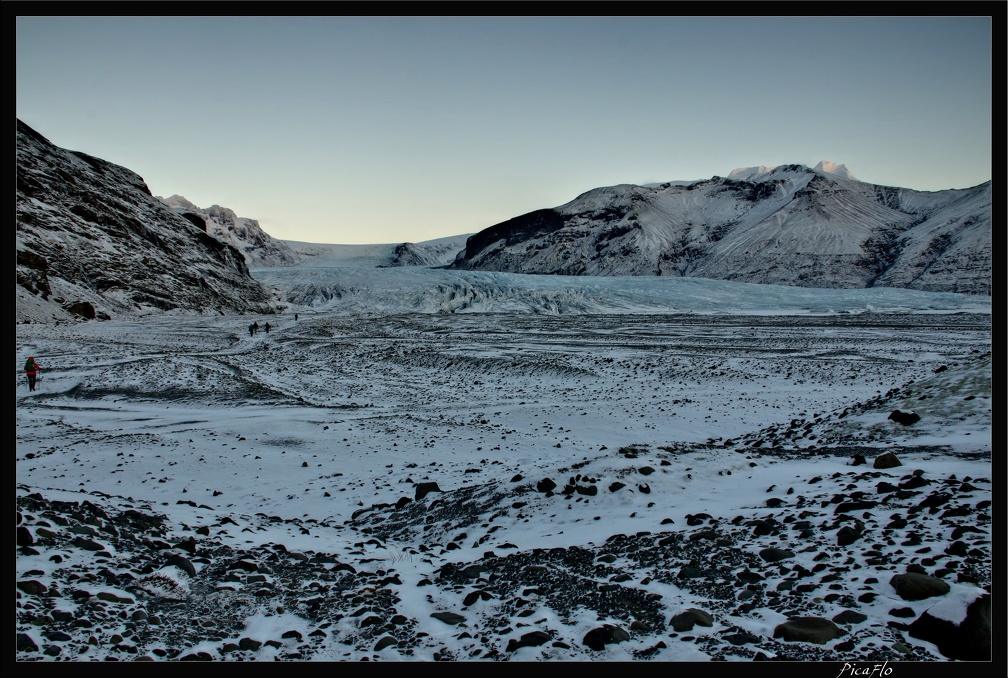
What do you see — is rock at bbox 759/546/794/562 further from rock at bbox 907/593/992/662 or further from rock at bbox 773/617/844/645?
rock at bbox 907/593/992/662

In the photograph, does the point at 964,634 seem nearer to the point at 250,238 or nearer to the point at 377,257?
the point at 377,257

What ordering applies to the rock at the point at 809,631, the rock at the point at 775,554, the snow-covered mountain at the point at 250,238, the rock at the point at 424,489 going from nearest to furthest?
the rock at the point at 809,631
the rock at the point at 775,554
the rock at the point at 424,489
the snow-covered mountain at the point at 250,238

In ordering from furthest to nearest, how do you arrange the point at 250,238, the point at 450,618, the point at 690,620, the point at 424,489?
1. the point at 250,238
2. the point at 424,489
3. the point at 450,618
4. the point at 690,620

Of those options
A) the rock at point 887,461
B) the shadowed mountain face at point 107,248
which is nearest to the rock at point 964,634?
the rock at point 887,461

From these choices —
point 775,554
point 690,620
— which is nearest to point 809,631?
point 690,620

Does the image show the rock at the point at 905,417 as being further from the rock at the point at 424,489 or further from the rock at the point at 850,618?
the rock at the point at 424,489

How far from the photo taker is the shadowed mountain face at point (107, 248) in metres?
51.2

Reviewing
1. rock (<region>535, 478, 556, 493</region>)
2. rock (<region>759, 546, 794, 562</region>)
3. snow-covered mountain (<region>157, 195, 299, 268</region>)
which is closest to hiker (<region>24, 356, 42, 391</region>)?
rock (<region>535, 478, 556, 493</region>)

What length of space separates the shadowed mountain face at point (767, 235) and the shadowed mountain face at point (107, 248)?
81649 millimetres

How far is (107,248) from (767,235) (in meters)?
112

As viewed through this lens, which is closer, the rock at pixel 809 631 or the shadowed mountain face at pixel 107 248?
the rock at pixel 809 631

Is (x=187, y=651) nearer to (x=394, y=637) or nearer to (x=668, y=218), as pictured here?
(x=394, y=637)
